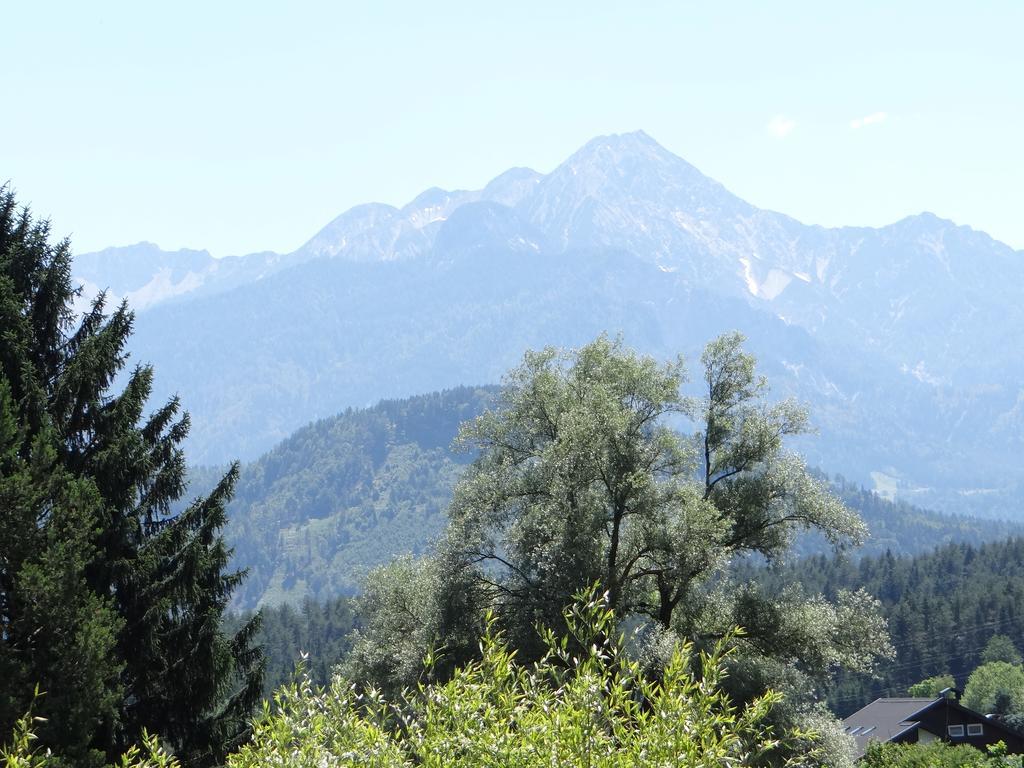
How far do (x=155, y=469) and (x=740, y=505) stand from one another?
16.6 meters

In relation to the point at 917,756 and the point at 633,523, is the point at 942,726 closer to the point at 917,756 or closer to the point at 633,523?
the point at 917,756

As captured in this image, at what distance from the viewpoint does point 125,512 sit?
22.5 metres

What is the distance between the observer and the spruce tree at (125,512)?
20266 millimetres

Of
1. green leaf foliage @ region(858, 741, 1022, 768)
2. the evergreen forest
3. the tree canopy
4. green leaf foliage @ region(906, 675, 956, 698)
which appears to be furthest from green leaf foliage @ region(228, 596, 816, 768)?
green leaf foliage @ region(906, 675, 956, 698)

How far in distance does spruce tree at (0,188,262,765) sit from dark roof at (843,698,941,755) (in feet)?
234

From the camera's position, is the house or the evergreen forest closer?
the evergreen forest

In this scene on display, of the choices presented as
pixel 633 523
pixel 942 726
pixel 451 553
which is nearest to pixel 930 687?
pixel 942 726

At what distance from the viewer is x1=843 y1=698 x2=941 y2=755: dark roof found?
86562 mm

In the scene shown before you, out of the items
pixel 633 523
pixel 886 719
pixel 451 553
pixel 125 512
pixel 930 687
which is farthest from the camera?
pixel 930 687

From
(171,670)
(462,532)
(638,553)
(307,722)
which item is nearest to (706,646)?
(638,553)

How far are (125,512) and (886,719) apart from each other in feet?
281

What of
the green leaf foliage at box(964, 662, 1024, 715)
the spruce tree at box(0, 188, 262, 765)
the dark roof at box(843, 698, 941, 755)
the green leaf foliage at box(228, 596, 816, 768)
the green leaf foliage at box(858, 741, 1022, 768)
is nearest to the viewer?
the green leaf foliage at box(228, 596, 816, 768)

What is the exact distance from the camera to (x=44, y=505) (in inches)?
761

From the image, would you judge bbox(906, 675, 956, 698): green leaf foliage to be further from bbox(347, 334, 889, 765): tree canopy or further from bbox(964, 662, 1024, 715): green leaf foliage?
bbox(347, 334, 889, 765): tree canopy
